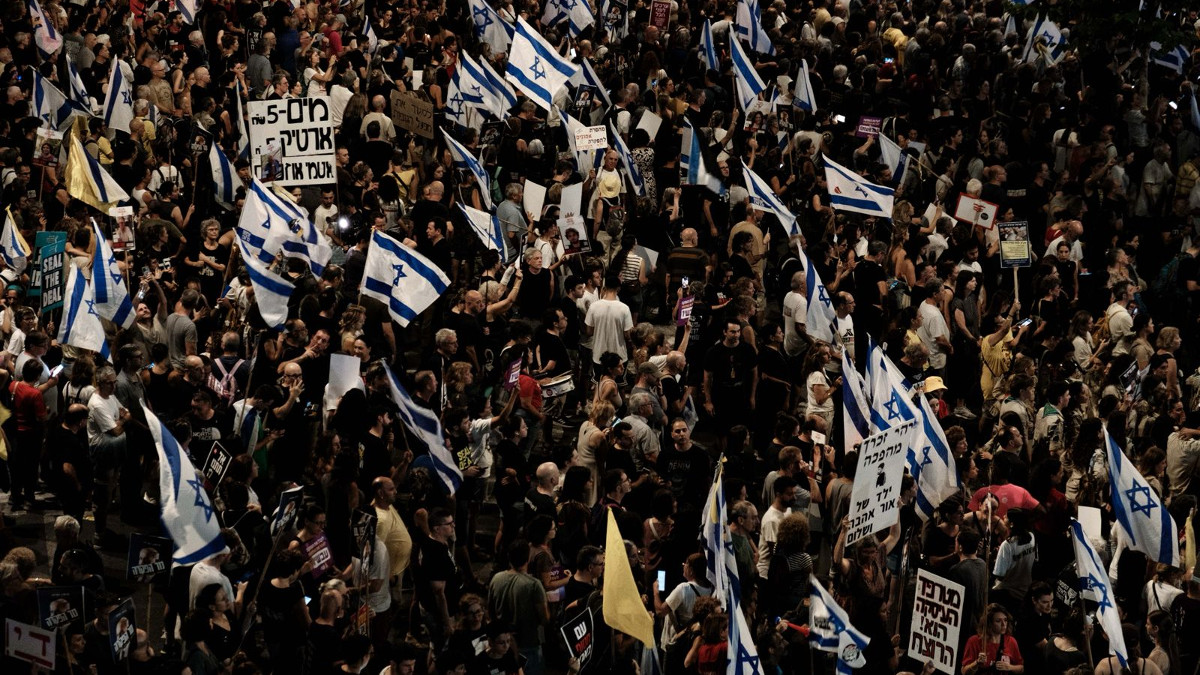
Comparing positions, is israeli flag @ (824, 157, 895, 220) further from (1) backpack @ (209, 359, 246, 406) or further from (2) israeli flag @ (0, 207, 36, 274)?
(2) israeli flag @ (0, 207, 36, 274)

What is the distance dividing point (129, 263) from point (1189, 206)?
13.7 meters

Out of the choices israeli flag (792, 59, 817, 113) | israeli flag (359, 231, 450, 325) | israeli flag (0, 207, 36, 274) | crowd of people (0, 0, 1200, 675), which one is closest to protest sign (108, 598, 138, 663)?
crowd of people (0, 0, 1200, 675)

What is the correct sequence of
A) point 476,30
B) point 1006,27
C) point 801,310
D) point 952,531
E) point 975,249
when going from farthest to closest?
point 1006,27 < point 476,30 < point 975,249 < point 801,310 < point 952,531

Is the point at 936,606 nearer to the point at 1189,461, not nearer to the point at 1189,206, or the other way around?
the point at 1189,461

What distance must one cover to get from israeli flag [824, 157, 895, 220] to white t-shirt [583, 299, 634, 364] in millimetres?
4346

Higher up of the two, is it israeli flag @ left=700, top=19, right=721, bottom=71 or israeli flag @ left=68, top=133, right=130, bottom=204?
israeli flag @ left=700, top=19, right=721, bottom=71

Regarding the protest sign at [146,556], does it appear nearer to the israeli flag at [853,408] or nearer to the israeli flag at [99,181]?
the israeli flag at [853,408]

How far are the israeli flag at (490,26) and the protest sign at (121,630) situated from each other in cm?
1585

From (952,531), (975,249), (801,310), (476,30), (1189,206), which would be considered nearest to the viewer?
(952,531)

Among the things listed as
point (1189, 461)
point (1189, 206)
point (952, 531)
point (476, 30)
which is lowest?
point (952, 531)

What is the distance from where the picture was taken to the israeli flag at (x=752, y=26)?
2953cm

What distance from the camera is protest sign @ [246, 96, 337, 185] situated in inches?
835

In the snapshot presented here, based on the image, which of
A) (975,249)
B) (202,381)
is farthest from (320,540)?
(975,249)

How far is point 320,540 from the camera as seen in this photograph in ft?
45.9
